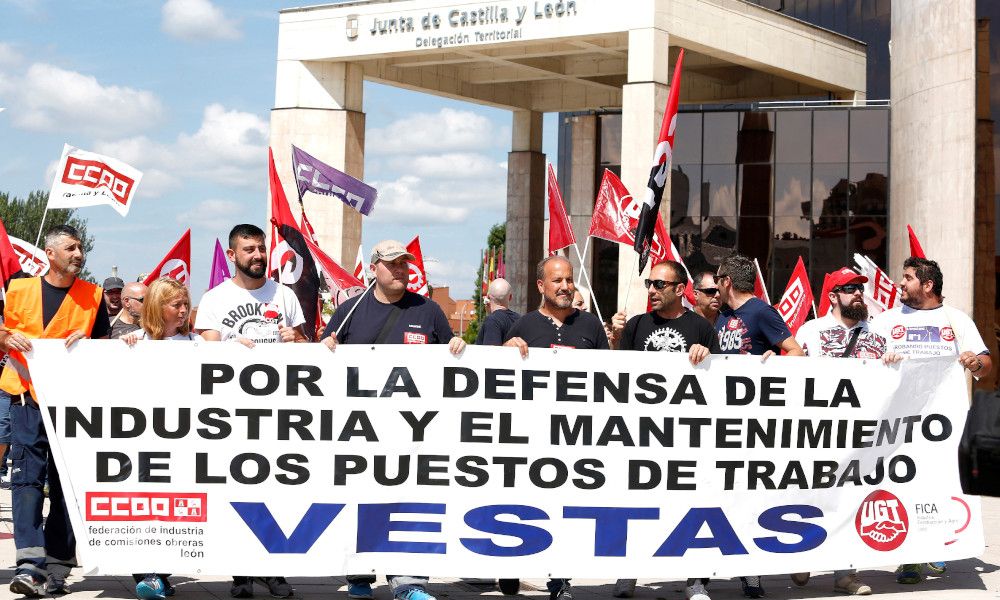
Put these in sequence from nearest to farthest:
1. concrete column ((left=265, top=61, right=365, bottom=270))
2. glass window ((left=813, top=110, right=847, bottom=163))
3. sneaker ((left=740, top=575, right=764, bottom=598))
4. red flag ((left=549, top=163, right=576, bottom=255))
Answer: sneaker ((left=740, top=575, right=764, bottom=598)) < red flag ((left=549, top=163, right=576, bottom=255)) < glass window ((left=813, top=110, right=847, bottom=163)) < concrete column ((left=265, top=61, right=365, bottom=270))

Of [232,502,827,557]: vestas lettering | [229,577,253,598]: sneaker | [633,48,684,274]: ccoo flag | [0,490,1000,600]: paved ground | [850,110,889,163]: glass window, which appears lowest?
[0,490,1000,600]: paved ground

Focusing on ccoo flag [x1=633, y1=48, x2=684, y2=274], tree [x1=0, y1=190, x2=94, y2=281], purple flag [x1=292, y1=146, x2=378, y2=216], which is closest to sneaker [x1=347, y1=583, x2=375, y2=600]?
ccoo flag [x1=633, y1=48, x2=684, y2=274]

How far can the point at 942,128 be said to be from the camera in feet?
83.9

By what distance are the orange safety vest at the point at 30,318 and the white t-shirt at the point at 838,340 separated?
4454 millimetres

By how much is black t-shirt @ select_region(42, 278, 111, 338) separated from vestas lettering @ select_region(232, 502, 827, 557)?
139 centimetres

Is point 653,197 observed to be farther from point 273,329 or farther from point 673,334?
point 273,329

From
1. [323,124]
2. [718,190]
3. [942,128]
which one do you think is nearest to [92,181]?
[942,128]

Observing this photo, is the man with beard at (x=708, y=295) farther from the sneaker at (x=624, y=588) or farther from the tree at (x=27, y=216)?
the tree at (x=27, y=216)

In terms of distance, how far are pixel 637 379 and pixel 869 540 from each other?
A: 169cm

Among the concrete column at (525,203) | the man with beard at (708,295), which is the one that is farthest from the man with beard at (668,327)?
the concrete column at (525,203)

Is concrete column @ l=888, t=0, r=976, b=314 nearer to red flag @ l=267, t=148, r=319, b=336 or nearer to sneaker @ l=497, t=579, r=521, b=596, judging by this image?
red flag @ l=267, t=148, r=319, b=336

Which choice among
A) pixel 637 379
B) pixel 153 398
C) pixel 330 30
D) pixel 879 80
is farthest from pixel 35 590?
pixel 879 80

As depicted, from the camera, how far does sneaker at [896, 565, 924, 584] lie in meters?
8.36

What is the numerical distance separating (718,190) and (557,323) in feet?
91.5
